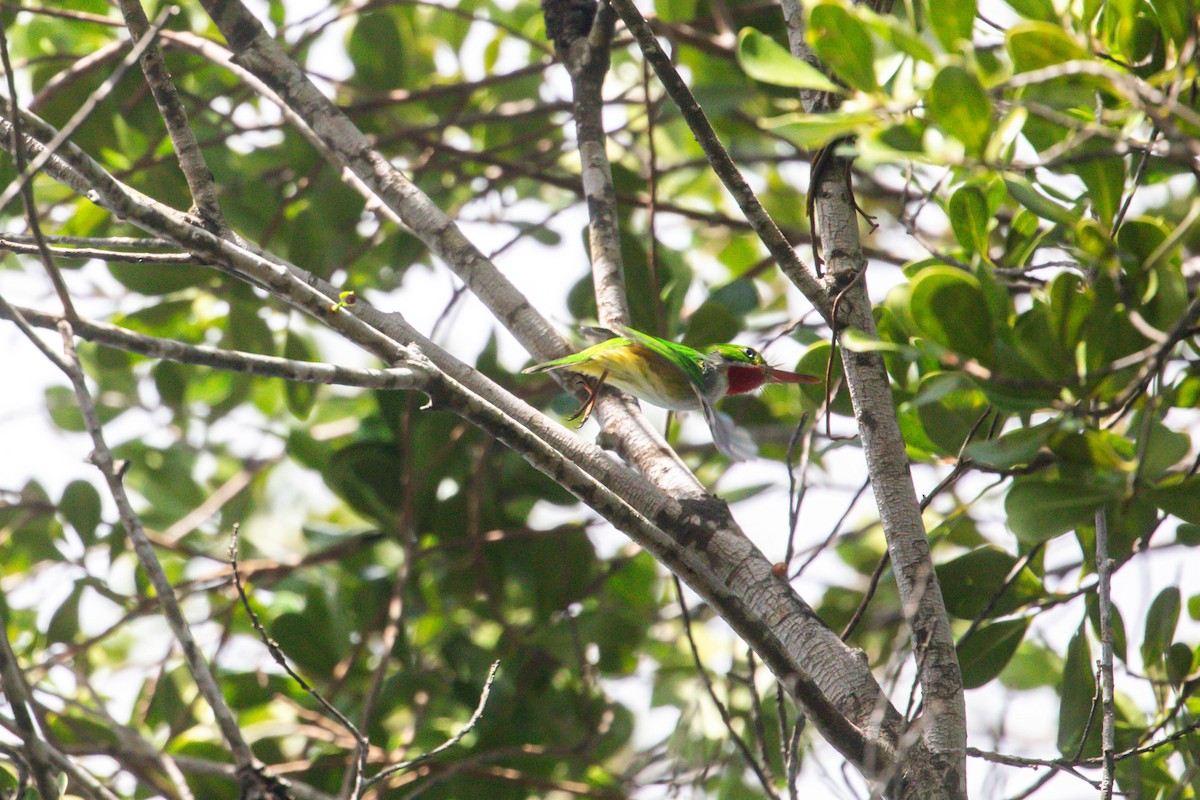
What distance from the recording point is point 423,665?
11.0 feet

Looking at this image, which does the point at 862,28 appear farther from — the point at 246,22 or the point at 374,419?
the point at 374,419

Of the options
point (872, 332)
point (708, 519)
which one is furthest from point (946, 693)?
point (872, 332)

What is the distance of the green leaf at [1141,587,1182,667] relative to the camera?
6.00ft

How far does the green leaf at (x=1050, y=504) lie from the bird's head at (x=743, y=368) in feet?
2.83

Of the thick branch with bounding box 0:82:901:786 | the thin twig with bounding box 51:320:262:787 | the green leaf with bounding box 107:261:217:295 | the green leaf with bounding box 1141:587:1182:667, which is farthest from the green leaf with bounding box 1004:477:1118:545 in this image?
the green leaf with bounding box 107:261:217:295

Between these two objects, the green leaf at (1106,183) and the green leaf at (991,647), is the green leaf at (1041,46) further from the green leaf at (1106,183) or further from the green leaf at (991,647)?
the green leaf at (991,647)

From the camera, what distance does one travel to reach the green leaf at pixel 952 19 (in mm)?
1266

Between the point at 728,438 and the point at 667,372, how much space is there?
0.27 meters

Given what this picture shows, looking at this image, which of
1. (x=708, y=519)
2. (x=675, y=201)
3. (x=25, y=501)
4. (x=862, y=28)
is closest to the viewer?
(x=862, y=28)

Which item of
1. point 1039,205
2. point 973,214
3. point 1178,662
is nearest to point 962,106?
point 1039,205

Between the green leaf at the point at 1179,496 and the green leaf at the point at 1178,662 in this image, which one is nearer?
the green leaf at the point at 1179,496

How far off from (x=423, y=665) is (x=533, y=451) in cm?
209

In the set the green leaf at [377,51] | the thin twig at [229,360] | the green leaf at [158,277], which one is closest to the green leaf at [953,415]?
the thin twig at [229,360]

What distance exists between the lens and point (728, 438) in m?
1.94
